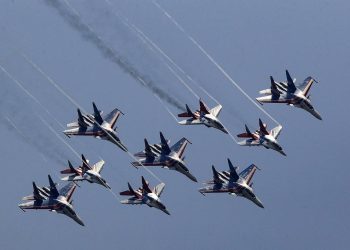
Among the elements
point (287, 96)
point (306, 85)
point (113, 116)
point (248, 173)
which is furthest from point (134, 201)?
point (306, 85)

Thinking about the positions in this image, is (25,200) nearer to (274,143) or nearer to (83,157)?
(83,157)

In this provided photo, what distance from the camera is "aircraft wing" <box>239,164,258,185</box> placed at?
191 m

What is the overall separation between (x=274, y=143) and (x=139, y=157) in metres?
20.6

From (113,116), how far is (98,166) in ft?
26.2

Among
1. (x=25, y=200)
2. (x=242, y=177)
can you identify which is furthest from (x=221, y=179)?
(x=25, y=200)

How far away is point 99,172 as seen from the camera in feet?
618

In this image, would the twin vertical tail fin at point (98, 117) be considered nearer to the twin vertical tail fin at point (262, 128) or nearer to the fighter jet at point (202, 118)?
the fighter jet at point (202, 118)

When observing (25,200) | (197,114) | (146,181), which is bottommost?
(25,200)

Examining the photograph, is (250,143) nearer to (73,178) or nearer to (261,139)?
(261,139)

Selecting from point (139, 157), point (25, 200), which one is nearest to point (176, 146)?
point (139, 157)

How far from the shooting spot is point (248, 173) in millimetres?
192125

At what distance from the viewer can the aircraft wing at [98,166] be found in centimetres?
18825

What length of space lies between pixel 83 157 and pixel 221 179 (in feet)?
69.3

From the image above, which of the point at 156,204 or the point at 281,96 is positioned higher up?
the point at 281,96
